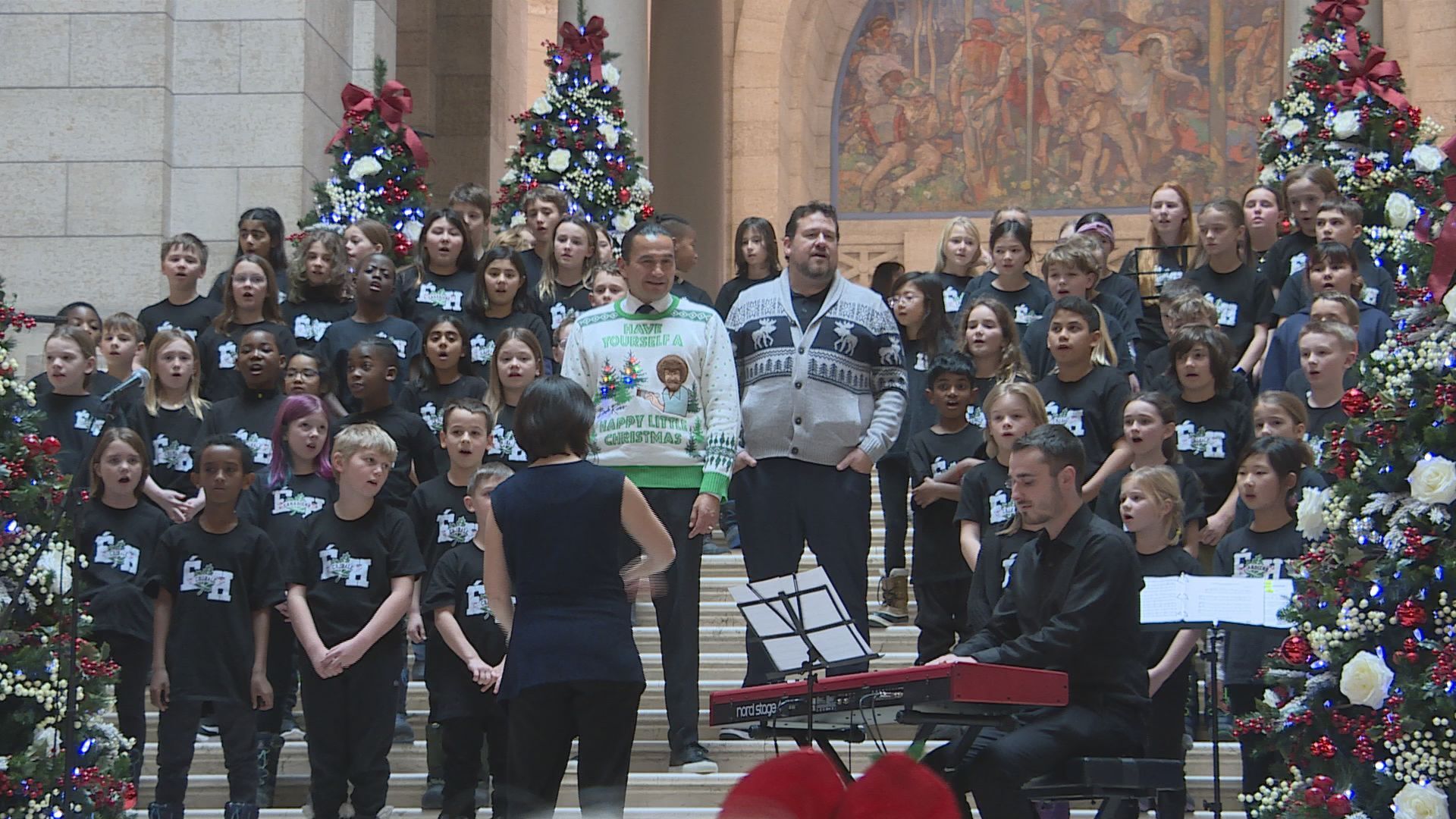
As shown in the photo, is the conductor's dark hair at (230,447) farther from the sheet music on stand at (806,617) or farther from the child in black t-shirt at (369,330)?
the sheet music on stand at (806,617)

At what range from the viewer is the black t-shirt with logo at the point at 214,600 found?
27.0 feet

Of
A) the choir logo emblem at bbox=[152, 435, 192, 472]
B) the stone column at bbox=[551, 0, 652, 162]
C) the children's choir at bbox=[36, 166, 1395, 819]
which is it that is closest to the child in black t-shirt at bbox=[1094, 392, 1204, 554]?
the children's choir at bbox=[36, 166, 1395, 819]

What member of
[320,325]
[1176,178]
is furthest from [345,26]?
[1176,178]

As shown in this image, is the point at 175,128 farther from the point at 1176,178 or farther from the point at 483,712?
the point at 1176,178

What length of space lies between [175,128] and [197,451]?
606 centimetres

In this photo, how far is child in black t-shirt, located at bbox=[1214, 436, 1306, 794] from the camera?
785 centimetres

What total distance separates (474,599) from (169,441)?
2448mm

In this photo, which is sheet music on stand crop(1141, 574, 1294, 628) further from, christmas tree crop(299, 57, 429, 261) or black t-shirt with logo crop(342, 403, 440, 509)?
christmas tree crop(299, 57, 429, 261)

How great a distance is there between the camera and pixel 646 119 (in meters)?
18.9

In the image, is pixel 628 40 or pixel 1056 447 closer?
pixel 1056 447

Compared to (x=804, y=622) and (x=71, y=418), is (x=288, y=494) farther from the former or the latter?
(x=804, y=622)

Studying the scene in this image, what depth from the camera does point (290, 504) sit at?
9.01 meters

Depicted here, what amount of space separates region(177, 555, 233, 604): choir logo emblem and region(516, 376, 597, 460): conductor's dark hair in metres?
2.85

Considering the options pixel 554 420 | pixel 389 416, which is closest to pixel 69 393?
pixel 389 416
